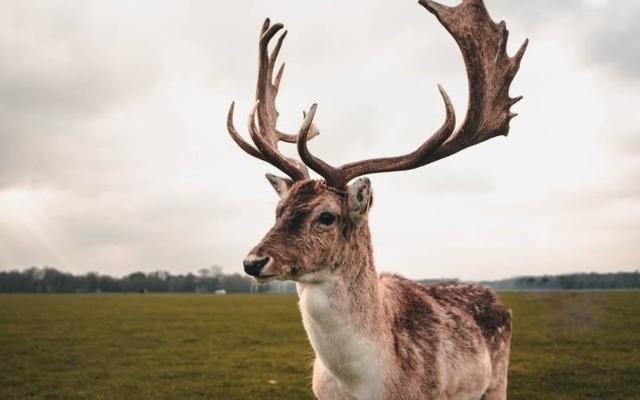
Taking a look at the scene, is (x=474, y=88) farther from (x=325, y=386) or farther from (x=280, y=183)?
(x=325, y=386)

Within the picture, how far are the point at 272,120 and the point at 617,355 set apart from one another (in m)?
15.2

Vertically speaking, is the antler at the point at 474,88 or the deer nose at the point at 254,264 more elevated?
the antler at the point at 474,88

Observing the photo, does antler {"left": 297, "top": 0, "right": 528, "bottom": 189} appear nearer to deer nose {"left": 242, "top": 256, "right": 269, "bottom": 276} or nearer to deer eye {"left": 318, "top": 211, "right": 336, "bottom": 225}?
deer eye {"left": 318, "top": 211, "right": 336, "bottom": 225}

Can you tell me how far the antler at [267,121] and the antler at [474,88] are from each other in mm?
479

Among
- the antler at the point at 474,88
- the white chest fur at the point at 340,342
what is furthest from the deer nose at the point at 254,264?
the antler at the point at 474,88

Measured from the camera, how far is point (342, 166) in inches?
232

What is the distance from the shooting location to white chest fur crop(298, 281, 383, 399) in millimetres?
4969

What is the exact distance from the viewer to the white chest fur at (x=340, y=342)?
4969 millimetres

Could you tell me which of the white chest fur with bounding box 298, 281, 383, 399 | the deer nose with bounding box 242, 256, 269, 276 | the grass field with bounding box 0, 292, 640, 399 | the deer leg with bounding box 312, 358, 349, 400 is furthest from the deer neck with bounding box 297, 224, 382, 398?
the grass field with bounding box 0, 292, 640, 399

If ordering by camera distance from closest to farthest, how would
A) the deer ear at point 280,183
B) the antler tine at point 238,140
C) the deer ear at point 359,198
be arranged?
the deer ear at point 359,198 → the deer ear at point 280,183 → the antler tine at point 238,140

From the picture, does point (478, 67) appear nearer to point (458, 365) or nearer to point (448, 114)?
point (448, 114)

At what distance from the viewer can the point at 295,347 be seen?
22.2 m

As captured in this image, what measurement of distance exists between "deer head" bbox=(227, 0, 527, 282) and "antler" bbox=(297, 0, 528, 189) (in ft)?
0.03

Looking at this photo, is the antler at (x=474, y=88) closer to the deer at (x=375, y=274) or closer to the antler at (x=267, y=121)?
the deer at (x=375, y=274)
